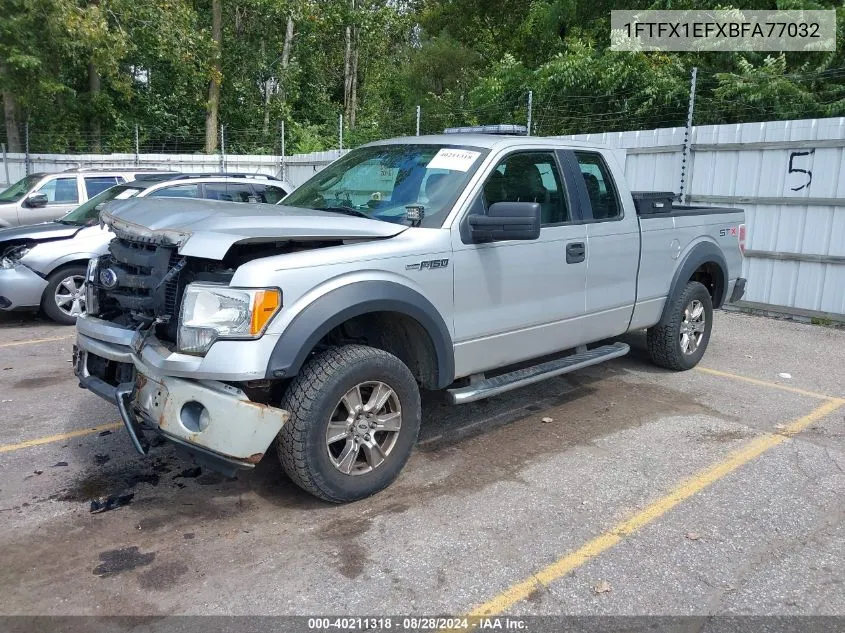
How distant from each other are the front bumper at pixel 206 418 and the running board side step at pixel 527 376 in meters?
1.33

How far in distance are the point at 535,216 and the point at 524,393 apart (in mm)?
2268

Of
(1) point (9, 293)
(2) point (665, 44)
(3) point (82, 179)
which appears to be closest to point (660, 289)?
(1) point (9, 293)

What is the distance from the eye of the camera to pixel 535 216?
4312 mm

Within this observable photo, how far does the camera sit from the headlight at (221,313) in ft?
11.8

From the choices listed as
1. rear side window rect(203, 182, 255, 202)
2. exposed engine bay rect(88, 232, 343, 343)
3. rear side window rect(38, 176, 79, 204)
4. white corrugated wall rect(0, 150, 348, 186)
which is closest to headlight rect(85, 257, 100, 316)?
exposed engine bay rect(88, 232, 343, 343)

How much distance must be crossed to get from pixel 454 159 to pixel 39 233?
5.75 metres

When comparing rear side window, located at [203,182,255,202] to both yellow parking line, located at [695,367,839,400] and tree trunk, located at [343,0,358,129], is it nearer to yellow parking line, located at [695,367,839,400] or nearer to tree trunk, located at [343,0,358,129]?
yellow parking line, located at [695,367,839,400]

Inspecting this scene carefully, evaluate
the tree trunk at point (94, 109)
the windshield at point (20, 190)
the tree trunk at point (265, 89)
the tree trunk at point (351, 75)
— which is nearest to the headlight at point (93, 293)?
the windshield at point (20, 190)

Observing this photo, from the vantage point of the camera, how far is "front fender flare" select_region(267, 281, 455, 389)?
3686 mm

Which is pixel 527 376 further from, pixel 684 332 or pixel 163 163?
pixel 163 163

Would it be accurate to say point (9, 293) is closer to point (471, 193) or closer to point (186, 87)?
point (471, 193)

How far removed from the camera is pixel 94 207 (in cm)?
923

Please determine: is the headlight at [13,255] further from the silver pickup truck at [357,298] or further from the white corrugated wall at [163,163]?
the white corrugated wall at [163,163]

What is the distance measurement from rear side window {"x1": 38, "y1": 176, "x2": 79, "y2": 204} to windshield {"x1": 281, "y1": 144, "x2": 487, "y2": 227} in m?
8.59
